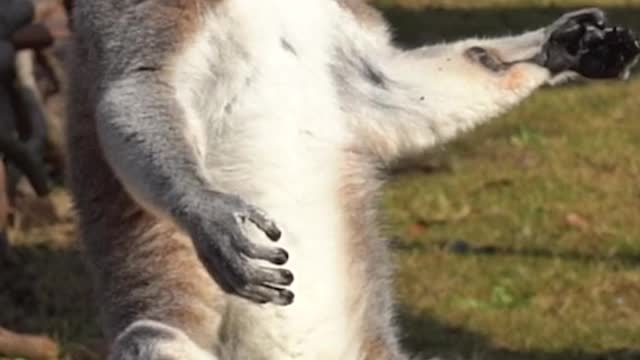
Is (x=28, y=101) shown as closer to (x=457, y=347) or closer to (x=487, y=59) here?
(x=457, y=347)

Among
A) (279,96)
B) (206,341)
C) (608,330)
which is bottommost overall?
(608,330)

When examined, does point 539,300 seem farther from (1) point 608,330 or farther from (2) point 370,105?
(2) point 370,105

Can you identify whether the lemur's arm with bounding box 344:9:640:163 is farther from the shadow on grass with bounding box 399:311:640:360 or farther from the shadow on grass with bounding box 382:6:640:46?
the shadow on grass with bounding box 382:6:640:46

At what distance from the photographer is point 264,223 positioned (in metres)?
4.08

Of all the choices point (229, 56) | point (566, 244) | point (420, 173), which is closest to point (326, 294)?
point (229, 56)

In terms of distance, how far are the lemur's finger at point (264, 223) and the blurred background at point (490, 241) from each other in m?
2.60

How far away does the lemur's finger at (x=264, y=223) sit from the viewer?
4051 mm

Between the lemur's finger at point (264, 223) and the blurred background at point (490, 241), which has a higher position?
the lemur's finger at point (264, 223)

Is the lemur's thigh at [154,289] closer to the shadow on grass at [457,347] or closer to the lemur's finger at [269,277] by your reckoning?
the lemur's finger at [269,277]

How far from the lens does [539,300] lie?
8562 millimetres

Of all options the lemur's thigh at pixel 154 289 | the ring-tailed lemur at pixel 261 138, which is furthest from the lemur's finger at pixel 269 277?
the lemur's thigh at pixel 154 289

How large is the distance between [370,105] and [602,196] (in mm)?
5677

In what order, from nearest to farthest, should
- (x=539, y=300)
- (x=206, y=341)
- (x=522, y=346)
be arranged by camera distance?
(x=206, y=341) → (x=522, y=346) → (x=539, y=300)

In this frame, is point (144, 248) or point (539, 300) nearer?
point (144, 248)
